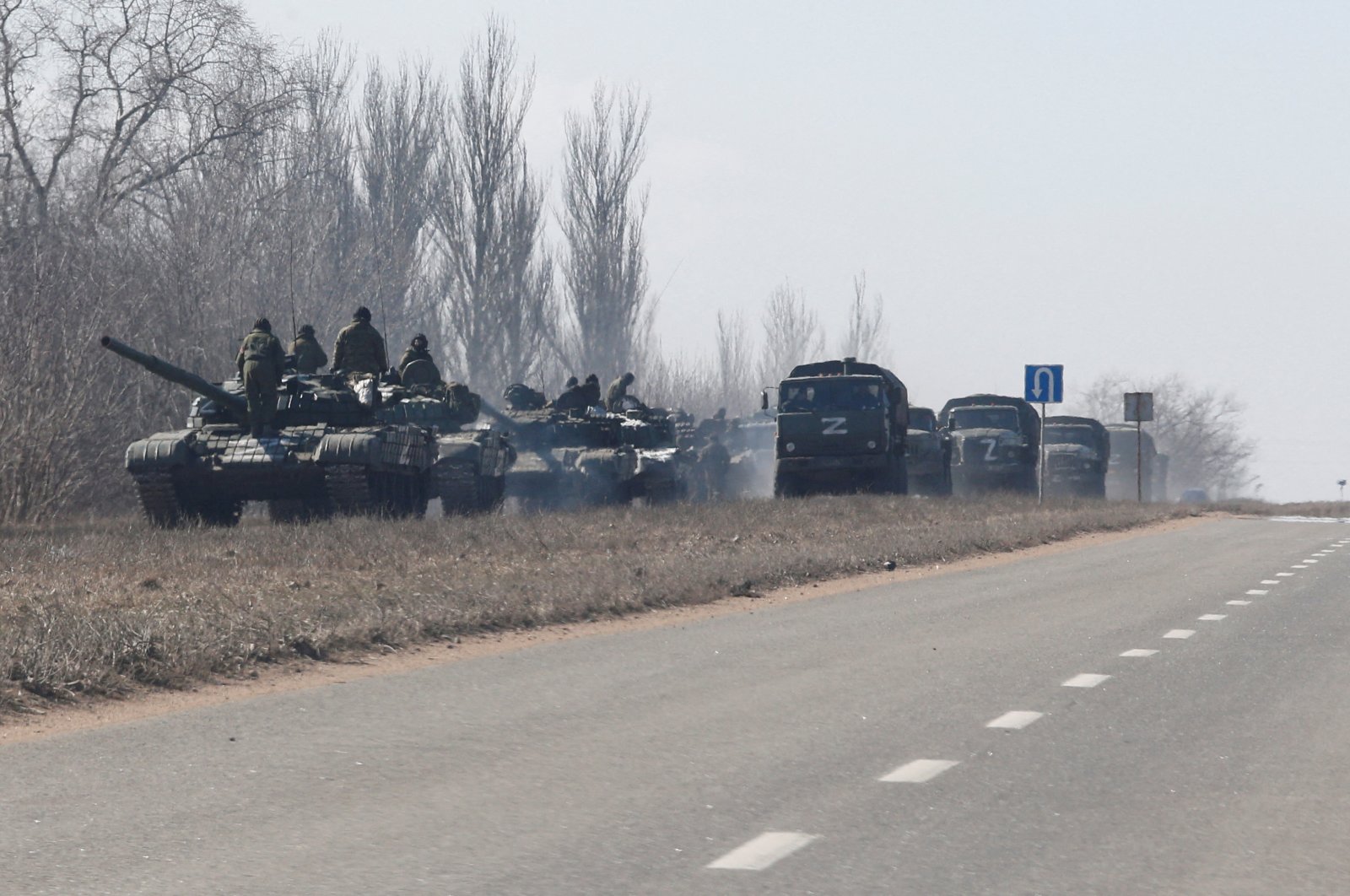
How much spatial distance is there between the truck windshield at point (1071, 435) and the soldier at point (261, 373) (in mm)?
26015

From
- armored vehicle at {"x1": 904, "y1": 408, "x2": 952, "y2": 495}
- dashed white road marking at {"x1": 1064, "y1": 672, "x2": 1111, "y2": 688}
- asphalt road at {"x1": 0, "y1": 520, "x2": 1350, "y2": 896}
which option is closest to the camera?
asphalt road at {"x1": 0, "y1": 520, "x2": 1350, "y2": 896}

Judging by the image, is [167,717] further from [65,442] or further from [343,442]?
[65,442]

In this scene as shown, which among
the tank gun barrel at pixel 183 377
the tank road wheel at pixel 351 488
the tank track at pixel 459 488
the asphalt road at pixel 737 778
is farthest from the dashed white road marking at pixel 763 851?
the tank track at pixel 459 488

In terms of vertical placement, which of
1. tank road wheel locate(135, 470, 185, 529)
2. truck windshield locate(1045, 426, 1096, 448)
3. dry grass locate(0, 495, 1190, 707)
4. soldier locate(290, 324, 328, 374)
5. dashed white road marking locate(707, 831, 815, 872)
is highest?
soldier locate(290, 324, 328, 374)

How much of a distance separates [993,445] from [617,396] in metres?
9.43

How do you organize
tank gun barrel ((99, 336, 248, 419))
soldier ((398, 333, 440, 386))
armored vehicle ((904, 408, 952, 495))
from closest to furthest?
tank gun barrel ((99, 336, 248, 419))
soldier ((398, 333, 440, 386))
armored vehicle ((904, 408, 952, 495))

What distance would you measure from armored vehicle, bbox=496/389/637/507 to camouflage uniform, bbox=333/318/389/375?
16.8ft

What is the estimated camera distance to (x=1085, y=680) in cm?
985

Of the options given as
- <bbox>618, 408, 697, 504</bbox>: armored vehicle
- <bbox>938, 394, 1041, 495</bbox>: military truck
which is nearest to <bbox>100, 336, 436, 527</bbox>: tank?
<bbox>618, 408, 697, 504</bbox>: armored vehicle

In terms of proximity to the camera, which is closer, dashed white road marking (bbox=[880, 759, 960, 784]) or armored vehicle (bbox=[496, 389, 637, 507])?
dashed white road marking (bbox=[880, 759, 960, 784])

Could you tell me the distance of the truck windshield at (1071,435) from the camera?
46750 mm

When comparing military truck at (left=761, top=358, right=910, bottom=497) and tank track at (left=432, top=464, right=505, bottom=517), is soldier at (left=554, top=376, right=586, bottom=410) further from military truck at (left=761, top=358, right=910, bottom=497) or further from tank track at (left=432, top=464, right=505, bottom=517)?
tank track at (left=432, top=464, right=505, bottom=517)

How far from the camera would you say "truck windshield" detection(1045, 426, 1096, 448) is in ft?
153

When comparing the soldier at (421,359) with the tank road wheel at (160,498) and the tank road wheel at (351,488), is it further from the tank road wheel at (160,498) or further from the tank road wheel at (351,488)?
the tank road wheel at (160,498)
